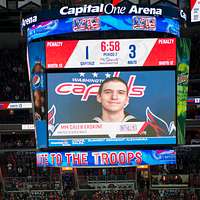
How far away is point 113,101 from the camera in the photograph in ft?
61.1

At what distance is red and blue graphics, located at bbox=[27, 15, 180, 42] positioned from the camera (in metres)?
18.7

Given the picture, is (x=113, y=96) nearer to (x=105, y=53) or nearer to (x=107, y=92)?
(x=107, y=92)

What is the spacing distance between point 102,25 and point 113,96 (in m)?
2.14

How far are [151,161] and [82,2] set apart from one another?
11.6m

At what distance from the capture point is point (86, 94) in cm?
1855

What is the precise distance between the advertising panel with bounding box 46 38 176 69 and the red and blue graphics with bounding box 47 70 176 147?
29 centimetres

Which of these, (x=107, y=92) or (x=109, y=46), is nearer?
(x=109, y=46)

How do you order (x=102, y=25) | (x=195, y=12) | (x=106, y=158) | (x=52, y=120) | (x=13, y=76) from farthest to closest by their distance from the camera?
(x=13, y=76) < (x=195, y=12) < (x=102, y=25) < (x=106, y=158) < (x=52, y=120)

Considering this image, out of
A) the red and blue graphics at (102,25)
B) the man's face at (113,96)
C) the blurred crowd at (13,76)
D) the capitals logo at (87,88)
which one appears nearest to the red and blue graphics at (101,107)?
the capitals logo at (87,88)

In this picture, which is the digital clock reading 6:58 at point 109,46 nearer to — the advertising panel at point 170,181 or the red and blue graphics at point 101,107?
the red and blue graphics at point 101,107

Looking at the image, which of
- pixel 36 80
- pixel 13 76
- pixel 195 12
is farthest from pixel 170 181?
pixel 36 80

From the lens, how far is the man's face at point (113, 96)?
18562 mm

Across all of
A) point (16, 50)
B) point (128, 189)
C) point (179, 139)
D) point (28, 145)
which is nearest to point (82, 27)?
A: point (179, 139)

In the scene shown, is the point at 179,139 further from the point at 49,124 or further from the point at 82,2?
the point at 82,2
